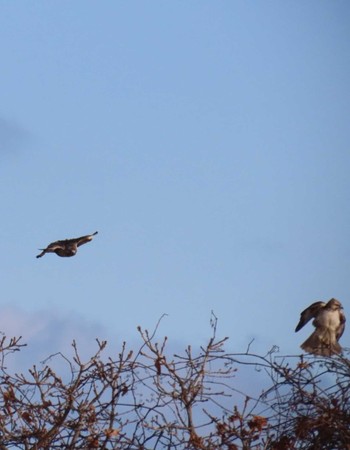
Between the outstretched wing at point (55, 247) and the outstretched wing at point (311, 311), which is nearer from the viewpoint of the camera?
the outstretched wing at point (55, 247)

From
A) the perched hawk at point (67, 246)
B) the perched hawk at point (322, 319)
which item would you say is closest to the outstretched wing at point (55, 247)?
the perched hawk at point (67, 246)

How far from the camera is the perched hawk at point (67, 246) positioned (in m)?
11.2

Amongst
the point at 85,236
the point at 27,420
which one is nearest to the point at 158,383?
the point at 27,420

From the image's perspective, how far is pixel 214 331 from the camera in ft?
26.1

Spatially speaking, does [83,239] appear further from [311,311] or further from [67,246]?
[311,311]

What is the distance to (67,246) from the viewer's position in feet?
37.0

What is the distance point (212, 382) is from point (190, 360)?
18 centimetres

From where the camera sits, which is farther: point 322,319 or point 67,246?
point 322,319

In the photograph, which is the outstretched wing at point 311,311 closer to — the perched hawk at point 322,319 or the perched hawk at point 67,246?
the perched hawk at point 322,319

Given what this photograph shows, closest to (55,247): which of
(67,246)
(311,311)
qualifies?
(67,246)

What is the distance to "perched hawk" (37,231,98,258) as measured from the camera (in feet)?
36.8

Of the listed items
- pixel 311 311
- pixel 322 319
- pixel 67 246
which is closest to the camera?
pixel 67 246

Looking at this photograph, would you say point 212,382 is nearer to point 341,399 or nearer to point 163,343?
point 163,343

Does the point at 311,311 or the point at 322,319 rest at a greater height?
the point at 311,311
